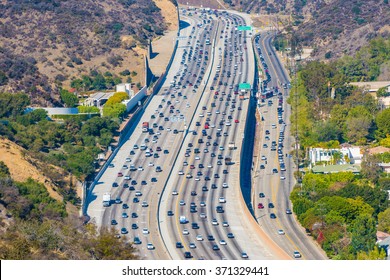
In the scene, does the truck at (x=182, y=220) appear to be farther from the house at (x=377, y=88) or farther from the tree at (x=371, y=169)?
the house at (x=377, y=88)

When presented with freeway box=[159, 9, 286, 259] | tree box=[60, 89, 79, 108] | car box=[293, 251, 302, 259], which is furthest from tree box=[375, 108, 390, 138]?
car box=[293, 251, 302, 259]

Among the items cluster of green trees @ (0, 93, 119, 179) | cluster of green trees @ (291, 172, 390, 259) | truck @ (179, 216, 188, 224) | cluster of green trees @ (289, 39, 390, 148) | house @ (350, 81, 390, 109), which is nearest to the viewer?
cluster of green trees @ (291, 172, 390, 259)

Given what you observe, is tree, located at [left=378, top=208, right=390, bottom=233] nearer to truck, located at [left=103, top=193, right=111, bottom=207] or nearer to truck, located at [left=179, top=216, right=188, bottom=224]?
truck, located at [left=179, top=216, right=188, bottom=224]

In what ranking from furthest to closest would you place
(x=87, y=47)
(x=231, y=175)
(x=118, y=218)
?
(x=87, y=47) < (x=231, y=175) < (x=118, y=218)

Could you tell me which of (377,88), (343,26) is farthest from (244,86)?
(343,26)

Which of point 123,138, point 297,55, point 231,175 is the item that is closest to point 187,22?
point 297,55

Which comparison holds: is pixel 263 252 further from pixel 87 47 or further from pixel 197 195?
pixel 87 47

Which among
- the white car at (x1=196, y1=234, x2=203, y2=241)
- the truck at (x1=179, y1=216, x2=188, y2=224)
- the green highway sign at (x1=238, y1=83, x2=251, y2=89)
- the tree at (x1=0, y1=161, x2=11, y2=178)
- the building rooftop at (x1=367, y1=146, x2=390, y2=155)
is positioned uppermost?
the tree at (x1=0, y1=161, x2=11, y2=178)
